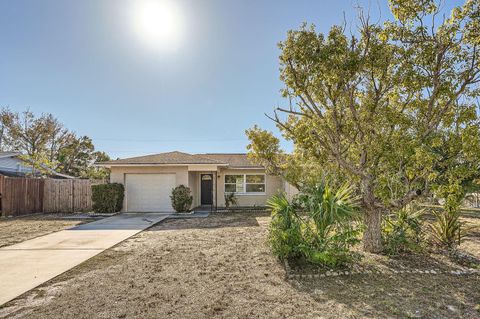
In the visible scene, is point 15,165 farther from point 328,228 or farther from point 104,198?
point 328,228

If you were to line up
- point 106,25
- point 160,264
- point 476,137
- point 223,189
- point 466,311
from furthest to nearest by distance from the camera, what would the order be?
point 223,189
point 106,25
point 160,264
point 476,137
point 466,311

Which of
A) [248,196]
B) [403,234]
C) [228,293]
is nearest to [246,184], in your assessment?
[248,196]

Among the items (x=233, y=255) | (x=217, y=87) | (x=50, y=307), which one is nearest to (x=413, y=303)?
(x=233, y=255)

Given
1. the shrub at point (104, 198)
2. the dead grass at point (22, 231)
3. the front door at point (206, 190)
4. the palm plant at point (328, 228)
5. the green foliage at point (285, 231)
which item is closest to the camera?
the palm plant at point (328, 228)

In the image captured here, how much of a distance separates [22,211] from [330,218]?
17.7 m

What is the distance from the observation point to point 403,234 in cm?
695

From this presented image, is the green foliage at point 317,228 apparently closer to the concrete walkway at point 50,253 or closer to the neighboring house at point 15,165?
the concrete walkway at point 50,253

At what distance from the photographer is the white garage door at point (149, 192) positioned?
58.3 feet

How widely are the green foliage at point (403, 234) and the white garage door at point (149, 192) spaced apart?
1290cm

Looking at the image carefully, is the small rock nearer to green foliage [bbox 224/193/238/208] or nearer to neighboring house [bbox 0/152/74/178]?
green foliage [bbox 224/193/238/208]

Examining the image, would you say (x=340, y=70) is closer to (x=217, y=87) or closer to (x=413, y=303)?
(x=413, y=303)

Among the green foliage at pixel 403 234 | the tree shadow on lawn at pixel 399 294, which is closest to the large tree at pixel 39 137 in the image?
the green foliage at pixel 403 234

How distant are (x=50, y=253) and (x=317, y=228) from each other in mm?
6527

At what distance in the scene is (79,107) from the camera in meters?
21.2
